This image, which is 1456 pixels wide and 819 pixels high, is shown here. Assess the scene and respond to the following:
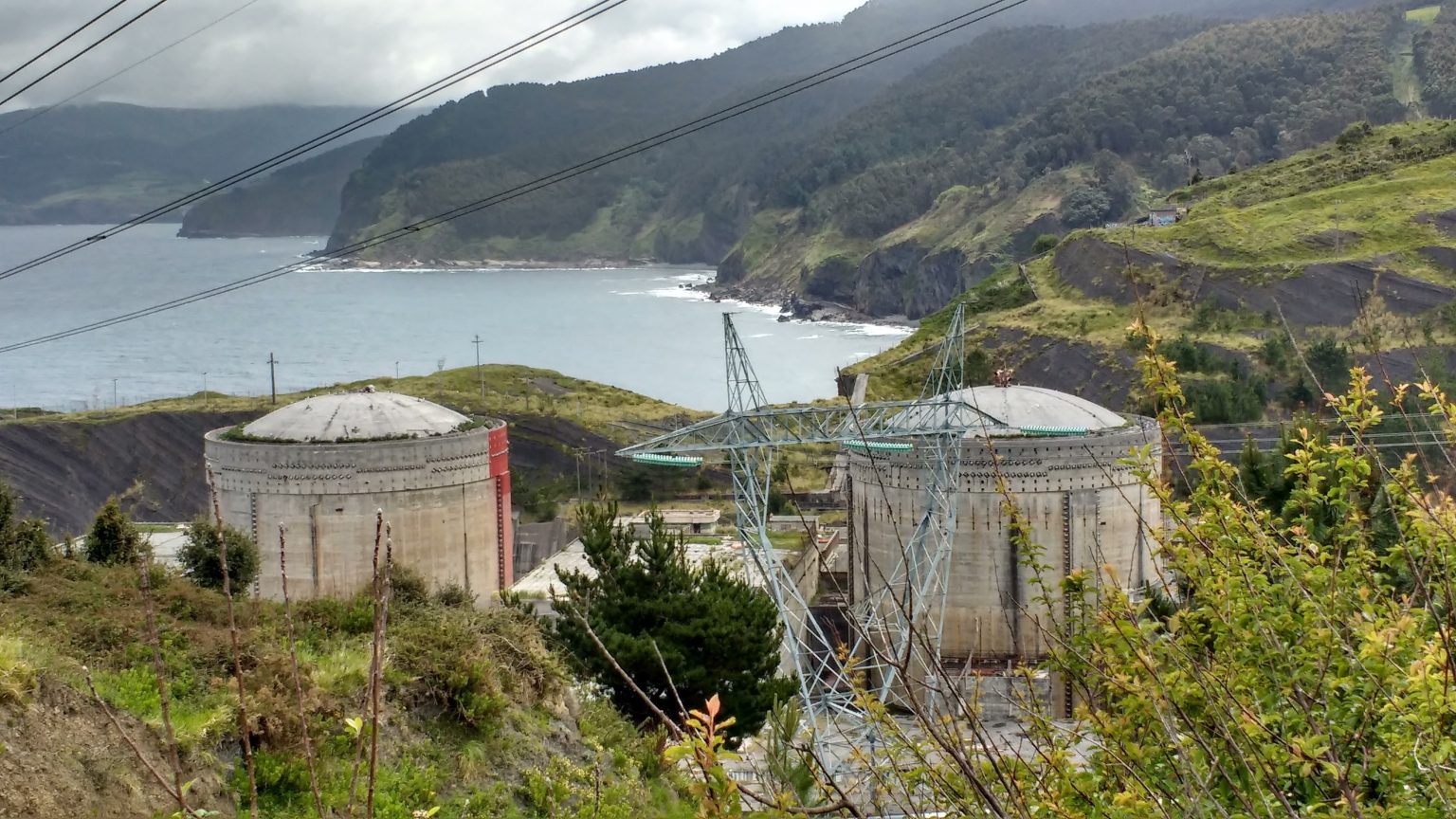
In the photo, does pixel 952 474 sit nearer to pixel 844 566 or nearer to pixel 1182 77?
pixel 844 566

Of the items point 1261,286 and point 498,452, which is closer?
point 498,452

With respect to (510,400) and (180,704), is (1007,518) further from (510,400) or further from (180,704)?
(510,400)

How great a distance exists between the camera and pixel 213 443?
19422mm

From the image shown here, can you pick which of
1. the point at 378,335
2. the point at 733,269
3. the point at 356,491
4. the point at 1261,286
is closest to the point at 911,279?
the point at 733,269

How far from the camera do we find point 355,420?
1972 cm

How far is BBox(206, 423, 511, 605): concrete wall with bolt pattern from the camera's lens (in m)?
18.6

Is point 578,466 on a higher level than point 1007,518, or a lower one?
lower

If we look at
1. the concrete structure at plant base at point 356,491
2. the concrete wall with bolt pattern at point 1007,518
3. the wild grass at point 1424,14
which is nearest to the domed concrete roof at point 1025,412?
the concrete wall with bolt pattern at point 1007,518

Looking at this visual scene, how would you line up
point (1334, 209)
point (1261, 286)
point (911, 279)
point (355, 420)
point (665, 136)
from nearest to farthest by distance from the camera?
1. point (355, 420)
2. point (665, 136)
3. point (1261, 286)
4. point (1334, 209)
5. point (911, 279)

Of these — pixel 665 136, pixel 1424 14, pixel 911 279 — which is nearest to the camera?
pixel 665 136

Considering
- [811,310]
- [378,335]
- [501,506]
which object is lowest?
[378,335]

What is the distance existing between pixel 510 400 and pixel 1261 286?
26703mm

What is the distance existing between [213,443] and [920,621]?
10800 millimetres

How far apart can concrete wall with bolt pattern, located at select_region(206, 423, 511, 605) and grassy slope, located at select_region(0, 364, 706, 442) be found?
772 inches
